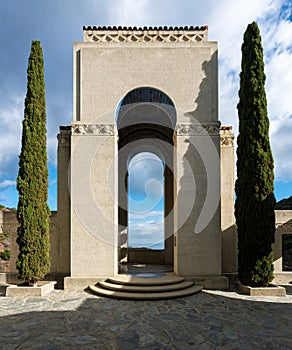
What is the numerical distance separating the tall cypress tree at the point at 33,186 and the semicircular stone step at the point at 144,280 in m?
2.58

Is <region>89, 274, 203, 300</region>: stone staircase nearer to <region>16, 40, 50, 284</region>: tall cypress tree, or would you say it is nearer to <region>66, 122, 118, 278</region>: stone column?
<region>66, 122, 118, 278</region>: stone column

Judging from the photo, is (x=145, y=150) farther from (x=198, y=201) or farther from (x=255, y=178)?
(x=255, y=178)

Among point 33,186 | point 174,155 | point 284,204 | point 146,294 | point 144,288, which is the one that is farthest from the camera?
point 284,204

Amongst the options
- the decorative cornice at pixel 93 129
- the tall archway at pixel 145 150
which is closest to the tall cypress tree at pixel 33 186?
the decorative cornice at pixel 93 129

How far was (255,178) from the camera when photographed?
390 inches

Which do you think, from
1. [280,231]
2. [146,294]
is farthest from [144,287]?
[280,231]

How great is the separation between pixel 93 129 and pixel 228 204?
635cm

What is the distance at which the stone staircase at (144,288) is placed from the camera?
896cm

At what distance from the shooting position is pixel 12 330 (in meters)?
6.43

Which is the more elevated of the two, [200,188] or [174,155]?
[174,155]

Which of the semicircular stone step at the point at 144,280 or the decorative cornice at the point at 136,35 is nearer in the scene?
the semicircular stone step at the point at 144,280

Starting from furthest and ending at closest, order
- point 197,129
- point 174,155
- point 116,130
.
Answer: point 174,155, point 116,130, point 197,129

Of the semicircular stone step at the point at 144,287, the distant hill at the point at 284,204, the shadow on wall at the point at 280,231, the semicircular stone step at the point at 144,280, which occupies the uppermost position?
the distant hill at the point at 284,204

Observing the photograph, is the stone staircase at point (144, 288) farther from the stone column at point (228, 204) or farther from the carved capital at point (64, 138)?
the carved capital at point (64, 138)
